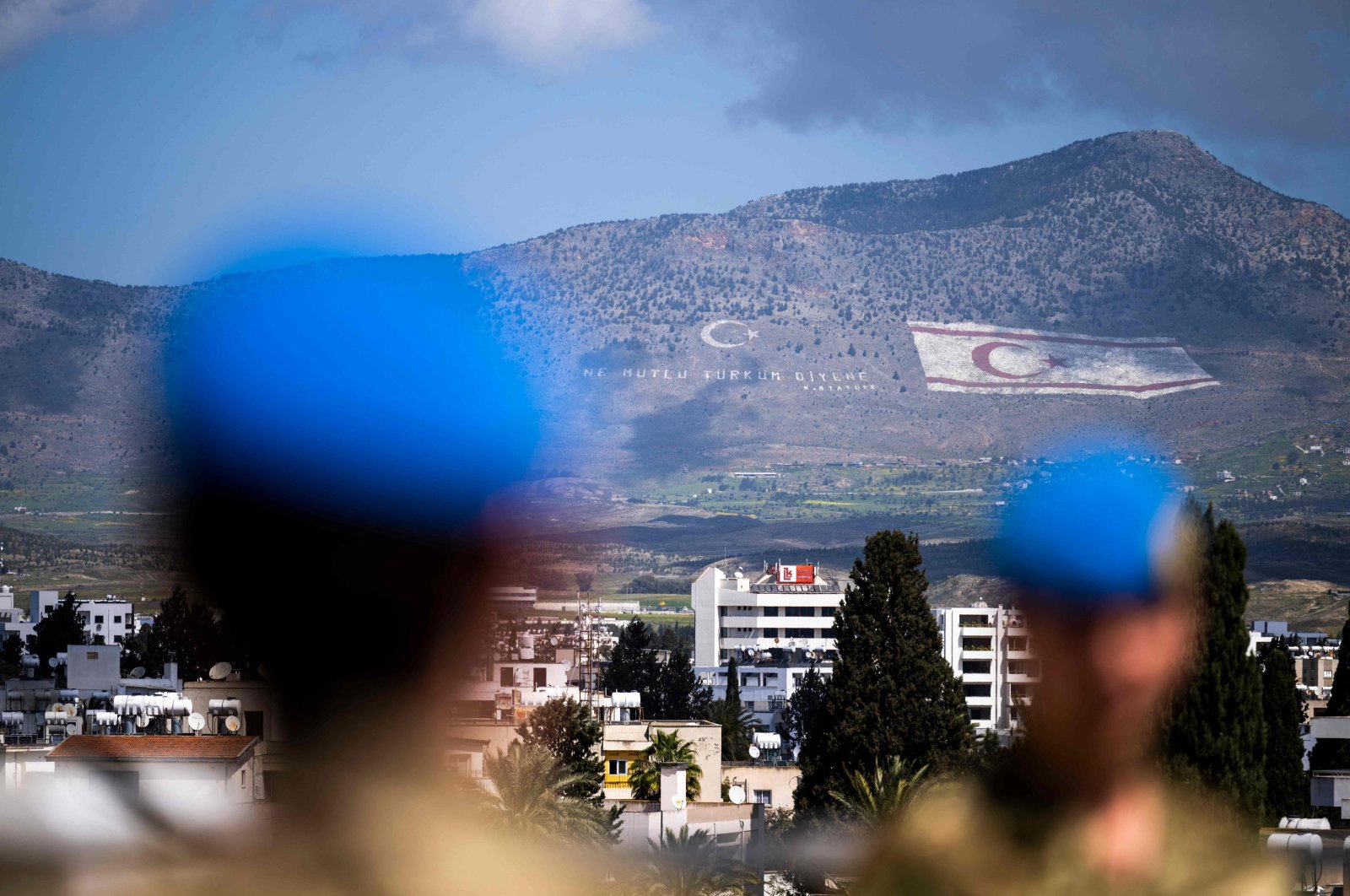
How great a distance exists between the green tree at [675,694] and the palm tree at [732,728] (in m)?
0.89

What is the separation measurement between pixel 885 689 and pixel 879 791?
771 cm

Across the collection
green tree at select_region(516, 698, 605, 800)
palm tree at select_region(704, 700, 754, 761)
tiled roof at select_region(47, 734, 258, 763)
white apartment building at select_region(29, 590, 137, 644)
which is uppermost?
white apartment building at select_region(29, 590, 137, 644)

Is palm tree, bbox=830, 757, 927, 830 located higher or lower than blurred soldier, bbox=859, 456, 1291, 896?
lower

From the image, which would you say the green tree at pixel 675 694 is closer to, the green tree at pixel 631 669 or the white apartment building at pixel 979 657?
the green tree at pixel 631 669

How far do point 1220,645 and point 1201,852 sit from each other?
6.20 m

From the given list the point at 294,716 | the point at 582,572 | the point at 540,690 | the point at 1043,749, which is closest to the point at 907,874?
the point at 294,716

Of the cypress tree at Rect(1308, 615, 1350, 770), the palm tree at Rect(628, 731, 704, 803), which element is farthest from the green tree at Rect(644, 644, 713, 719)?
the palm tree at Rect(628, 731, 704, 803)

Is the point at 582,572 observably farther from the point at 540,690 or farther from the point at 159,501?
the point at 540,690

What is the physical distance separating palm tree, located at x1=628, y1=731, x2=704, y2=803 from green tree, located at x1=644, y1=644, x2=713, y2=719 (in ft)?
92.0

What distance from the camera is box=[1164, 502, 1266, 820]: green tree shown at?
1044cm

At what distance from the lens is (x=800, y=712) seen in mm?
66750

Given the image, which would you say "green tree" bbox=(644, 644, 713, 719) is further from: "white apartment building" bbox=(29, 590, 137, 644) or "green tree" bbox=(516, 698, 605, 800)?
"green tree" bbox=(516, 698, 605, 800)

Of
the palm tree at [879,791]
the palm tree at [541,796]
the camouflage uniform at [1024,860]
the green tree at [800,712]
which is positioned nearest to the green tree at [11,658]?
the green tree at [800,712]

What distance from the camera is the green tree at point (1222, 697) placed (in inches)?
411
